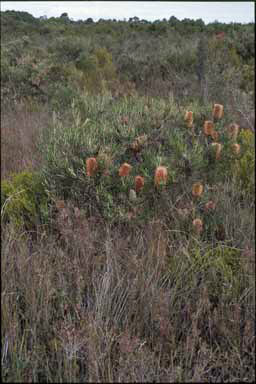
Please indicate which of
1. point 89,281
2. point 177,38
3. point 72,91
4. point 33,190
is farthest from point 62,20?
point 89,281

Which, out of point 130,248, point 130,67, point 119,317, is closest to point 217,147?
point 130,248

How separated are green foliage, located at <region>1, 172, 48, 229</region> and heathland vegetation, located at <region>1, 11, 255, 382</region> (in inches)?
0.5

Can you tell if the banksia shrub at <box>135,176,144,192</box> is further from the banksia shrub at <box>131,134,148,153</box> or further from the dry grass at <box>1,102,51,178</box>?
the dry grass at <box>1,102,51,178</box>

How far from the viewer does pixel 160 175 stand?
3.02m

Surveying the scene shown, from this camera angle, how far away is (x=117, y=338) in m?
1.90

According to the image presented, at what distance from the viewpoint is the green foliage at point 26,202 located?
311 cm

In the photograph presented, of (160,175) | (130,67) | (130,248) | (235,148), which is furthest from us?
(130,67)

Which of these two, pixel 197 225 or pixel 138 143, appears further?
pixel 138 143

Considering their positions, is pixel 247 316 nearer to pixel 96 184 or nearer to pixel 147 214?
pixel 147 214

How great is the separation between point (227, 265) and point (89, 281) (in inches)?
33.3

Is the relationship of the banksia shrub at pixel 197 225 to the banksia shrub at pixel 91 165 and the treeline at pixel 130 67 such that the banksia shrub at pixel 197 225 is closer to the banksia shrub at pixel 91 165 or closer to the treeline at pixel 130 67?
the banksia shrub at pixel 91 165

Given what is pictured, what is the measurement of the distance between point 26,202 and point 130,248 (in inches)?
42.3

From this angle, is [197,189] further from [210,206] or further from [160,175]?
[160,175]

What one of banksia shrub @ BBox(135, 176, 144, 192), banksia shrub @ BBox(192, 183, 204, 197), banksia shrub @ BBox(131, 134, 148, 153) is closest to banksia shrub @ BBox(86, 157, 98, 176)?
banksia shrub @ BBox(135, 176, 144, 192)
